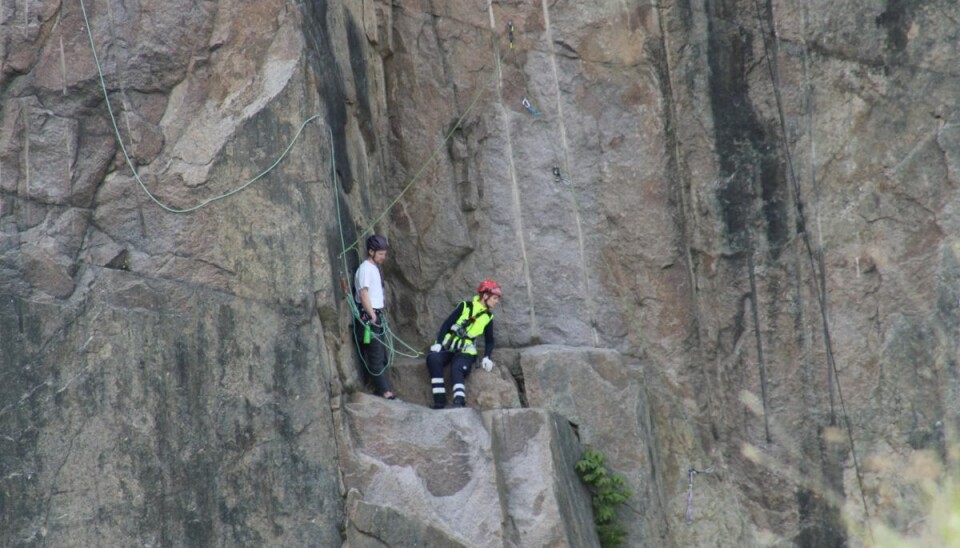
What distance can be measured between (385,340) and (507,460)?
68.8 inches

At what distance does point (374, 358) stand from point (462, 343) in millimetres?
784

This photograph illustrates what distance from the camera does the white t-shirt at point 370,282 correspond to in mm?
12219

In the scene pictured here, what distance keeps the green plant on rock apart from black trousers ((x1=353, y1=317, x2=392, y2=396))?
6.05 feet

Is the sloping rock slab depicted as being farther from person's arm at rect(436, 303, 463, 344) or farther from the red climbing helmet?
the red climbing helmet

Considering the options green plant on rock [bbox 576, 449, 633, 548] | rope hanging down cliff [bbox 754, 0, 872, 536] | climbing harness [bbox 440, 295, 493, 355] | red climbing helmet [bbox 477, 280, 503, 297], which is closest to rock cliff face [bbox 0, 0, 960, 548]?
rope hanging down cliff [bbox 754, 0, 872, 536]

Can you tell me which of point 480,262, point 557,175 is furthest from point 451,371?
point 557,175

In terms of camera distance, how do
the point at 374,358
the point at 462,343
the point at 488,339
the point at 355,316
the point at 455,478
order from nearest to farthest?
the point at 455,478, the point at 355,316, the point at 374,358, the point at 462,343, the point at 488,339

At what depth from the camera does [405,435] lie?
11.8m

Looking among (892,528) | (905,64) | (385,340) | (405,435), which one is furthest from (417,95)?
(892,528)

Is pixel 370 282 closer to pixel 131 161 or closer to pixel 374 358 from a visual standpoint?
pixel 374 358

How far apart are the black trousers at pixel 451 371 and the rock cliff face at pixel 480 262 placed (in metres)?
0.20

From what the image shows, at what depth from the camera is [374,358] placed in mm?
12469

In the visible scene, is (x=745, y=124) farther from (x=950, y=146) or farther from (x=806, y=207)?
(x=950, y=146)

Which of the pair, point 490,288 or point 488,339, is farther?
point 488,339
